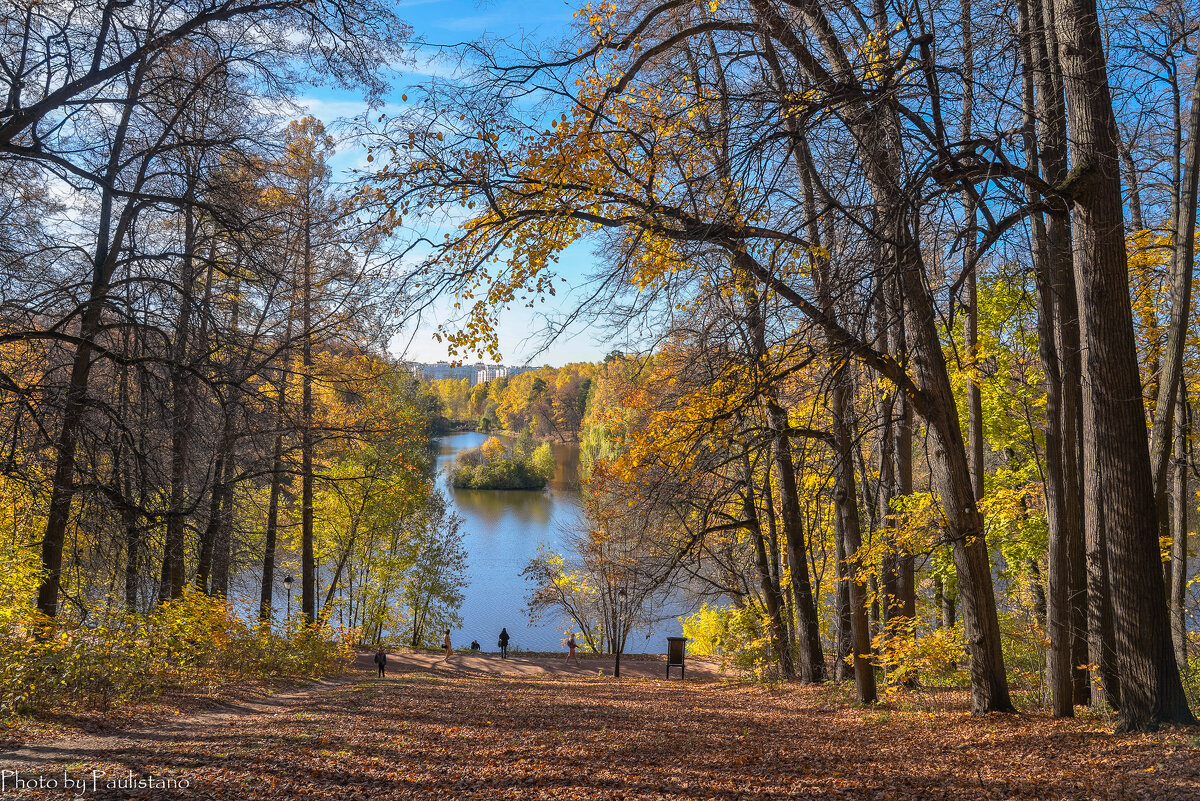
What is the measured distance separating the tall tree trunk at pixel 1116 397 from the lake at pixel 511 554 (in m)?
15.5

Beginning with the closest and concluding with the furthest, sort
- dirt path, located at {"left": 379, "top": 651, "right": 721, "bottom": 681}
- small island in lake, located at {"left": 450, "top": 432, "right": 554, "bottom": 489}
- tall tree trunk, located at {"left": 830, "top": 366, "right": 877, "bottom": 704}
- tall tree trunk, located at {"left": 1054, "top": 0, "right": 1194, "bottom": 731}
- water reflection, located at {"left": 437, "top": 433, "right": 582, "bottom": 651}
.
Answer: tall tree trunk, located at {"left": 1054, "top": 0, "right": 1194, "bottom": 731} → tall tree trunk, located at {"left": 830, "top": 366, "right": 877, "bottom": 704} → dirt path, located at {"left": 379, "top": 651, "right": 721, "bottom": 681} → water reflection, located at {"left": 437, "top": 433, "right": 582, "bottom": 651} → small island in lake, located at {"left": 450, "top": 432, "right": 554, "bottom": 489}

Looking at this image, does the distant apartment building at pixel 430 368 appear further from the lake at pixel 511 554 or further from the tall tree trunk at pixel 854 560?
the lake at pixel 511 554

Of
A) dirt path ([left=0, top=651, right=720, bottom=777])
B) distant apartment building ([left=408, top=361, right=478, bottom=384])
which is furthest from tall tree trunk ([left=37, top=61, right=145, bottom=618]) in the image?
distant apartment building ([left=408, top=361, right=478, bottom=384])

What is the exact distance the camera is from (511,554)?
34.2 metres

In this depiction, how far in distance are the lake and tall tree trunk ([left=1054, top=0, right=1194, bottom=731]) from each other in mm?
15508

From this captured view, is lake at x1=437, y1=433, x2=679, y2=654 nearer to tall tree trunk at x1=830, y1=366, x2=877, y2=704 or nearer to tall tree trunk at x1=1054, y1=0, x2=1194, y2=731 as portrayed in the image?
tall tree trunk at x1=830, y1=366, x2=877, y2=704

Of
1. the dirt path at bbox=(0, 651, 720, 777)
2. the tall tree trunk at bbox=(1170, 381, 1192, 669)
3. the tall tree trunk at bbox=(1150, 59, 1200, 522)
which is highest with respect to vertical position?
the tall tree trunk at bbox=(1150, 59, 1200, 522)

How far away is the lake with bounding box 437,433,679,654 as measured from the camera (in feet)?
86.6

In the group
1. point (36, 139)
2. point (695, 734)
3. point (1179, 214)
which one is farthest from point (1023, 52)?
point (36, 139)

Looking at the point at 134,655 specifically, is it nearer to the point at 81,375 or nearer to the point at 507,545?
the point at 81,375

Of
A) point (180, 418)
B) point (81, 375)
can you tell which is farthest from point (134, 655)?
point (81, 375)

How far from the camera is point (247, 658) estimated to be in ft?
36.1

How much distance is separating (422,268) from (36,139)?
3.94 m

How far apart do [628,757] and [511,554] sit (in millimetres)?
29358
